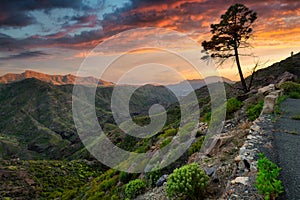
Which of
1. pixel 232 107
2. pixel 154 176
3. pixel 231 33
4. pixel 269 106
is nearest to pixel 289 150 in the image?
pixel 269 106

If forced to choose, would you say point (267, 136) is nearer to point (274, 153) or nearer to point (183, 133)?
point (274, 153)

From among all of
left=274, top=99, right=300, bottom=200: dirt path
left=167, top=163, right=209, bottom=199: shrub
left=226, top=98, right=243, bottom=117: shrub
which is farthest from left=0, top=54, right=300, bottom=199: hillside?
left=274, top=99, right=300, bottom=200: dirt path

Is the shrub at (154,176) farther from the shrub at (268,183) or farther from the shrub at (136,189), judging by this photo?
the shrub at (268,183)

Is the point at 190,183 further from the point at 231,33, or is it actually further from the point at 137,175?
the point at 231,33

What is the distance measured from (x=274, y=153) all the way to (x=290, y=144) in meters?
1.42

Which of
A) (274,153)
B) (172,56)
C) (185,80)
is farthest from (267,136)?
Answer: (172,56)

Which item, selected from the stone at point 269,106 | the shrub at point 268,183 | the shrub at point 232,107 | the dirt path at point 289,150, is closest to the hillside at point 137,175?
the shrub at point 232,107

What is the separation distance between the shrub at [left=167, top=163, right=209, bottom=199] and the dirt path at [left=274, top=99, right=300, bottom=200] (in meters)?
2.40

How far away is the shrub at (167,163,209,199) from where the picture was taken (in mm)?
7957

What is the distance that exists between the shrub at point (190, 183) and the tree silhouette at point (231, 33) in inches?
737

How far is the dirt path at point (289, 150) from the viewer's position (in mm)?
5961

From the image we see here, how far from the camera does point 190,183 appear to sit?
8.14m

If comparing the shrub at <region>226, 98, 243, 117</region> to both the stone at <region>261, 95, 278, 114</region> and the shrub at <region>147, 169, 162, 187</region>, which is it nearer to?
the stone at <region>261, 95, 278, 114</region>

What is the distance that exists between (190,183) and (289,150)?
353cm
